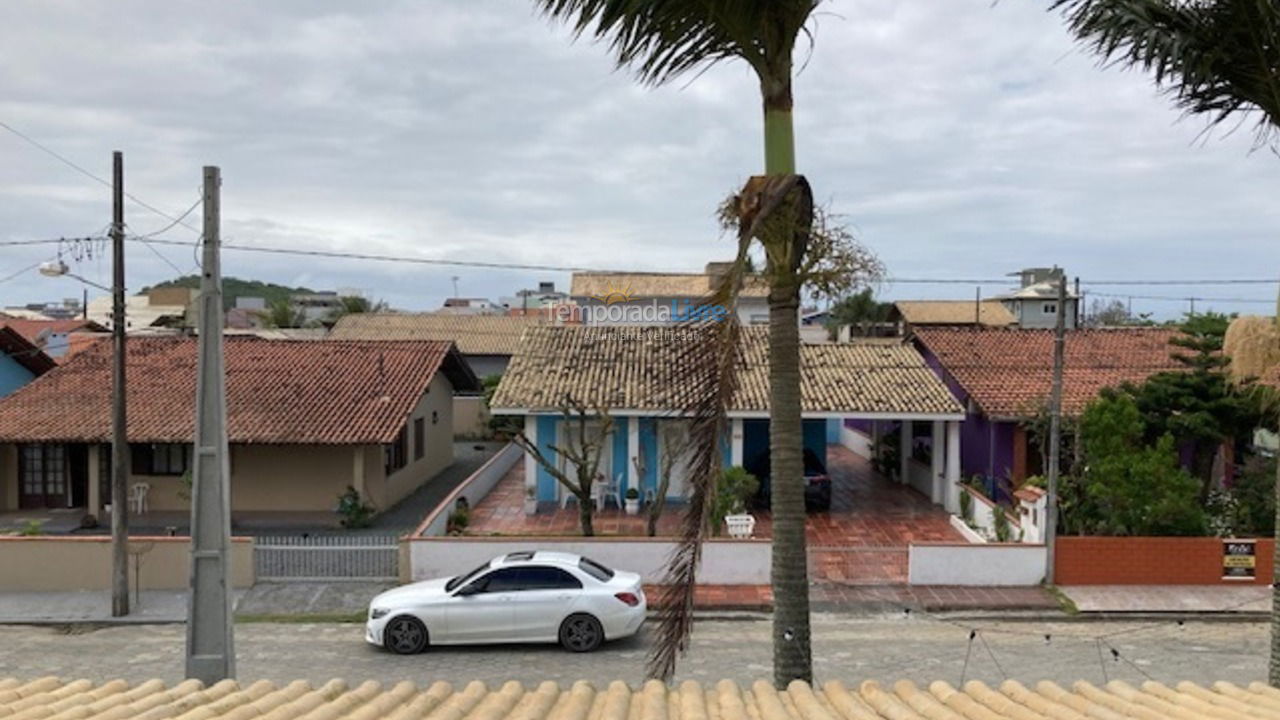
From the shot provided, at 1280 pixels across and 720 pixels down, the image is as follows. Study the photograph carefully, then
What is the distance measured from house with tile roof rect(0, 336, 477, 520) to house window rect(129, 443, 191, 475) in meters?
0.02

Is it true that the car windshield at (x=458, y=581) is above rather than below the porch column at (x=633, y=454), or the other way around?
below

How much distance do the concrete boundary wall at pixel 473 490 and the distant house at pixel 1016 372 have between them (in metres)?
12.2

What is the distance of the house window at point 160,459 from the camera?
22672 millimetres

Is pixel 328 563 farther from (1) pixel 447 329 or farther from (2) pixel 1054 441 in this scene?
(1) pixel 447 329

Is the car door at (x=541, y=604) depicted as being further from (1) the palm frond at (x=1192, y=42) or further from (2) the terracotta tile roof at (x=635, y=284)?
(2) the terracotta tile roof at (x=635, y=284)

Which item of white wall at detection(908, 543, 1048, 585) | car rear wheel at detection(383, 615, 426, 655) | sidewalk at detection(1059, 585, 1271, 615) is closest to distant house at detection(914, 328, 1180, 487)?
white wall at detection(908, 543, 1048, 585)

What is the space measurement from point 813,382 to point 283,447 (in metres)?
12.8

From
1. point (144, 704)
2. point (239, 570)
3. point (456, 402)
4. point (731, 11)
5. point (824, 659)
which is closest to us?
point (731, 11)

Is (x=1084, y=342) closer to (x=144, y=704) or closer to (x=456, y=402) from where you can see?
(x=456, y=402)

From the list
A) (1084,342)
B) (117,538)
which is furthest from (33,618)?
(1084,342)

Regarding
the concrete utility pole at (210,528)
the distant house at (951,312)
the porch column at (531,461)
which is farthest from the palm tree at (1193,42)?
the distant house at (951,312)

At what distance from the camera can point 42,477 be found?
76.5 ft

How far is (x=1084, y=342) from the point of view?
26.5 m

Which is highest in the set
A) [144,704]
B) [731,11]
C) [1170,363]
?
[731,11]
